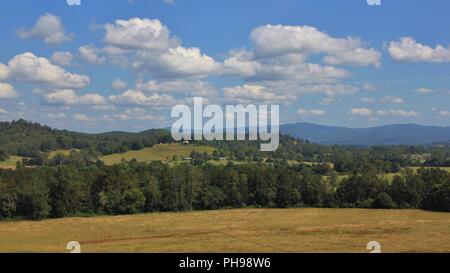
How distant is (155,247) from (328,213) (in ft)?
106

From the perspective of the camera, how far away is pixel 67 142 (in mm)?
156125

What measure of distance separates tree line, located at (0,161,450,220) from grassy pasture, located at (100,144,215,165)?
5194 cm

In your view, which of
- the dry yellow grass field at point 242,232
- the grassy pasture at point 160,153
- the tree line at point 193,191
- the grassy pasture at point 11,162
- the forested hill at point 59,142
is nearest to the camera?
the dry yellow grass field at point 242,232

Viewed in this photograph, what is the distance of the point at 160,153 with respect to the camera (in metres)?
128

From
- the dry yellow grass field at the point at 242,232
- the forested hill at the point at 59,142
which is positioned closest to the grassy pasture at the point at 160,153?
the forested hill at the point at 59,142

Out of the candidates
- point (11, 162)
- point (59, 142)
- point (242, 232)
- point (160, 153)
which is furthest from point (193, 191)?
point (59, 142)

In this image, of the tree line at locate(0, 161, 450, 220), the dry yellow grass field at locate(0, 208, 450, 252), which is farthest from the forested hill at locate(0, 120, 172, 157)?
the dry yellow grass field at locate(0, 208, 450, 252)

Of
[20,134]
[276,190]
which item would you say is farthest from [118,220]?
[20,134]

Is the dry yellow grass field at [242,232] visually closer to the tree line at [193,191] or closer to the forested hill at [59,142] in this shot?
the tree line at [193,191]

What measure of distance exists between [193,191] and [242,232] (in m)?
27.4

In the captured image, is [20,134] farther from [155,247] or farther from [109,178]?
[155,247]

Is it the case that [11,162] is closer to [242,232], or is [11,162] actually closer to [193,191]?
[193,191]

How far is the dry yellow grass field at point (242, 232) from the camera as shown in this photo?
27.4 m

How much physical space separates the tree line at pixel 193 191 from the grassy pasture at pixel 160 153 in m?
51.9
